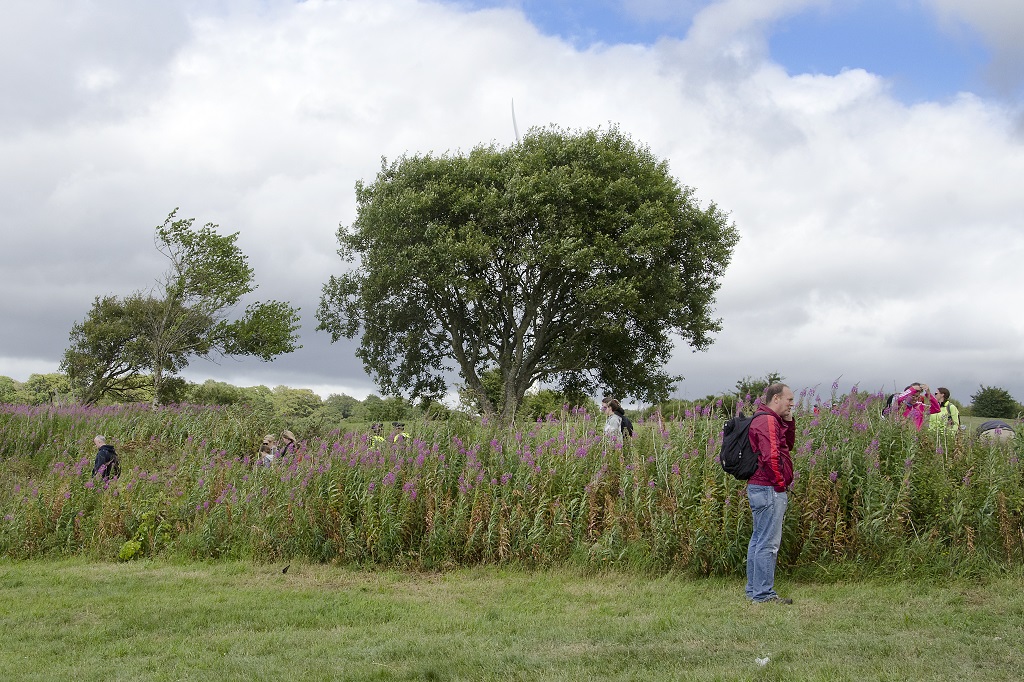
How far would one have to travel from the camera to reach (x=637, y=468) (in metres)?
9.45

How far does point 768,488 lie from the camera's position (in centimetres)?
752

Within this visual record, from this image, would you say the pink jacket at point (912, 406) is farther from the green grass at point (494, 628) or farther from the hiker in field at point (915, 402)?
the green grass at point (494, 628)

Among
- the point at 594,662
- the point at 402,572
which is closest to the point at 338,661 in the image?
the point at 594,662

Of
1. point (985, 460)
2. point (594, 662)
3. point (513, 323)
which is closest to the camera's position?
point (594, 662)

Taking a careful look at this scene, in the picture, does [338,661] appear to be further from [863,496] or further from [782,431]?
[863,496]

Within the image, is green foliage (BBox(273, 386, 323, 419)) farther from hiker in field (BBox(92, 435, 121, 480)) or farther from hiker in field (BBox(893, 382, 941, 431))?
hiker in field (BBox(893, 382, 941, 431))

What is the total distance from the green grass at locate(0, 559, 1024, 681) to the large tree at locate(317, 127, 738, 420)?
18.4 meters

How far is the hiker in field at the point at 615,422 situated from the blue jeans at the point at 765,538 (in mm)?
3193

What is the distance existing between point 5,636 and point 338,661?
3471mm

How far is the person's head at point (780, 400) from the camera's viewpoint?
7.64 m

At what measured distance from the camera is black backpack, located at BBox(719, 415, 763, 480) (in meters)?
7.54

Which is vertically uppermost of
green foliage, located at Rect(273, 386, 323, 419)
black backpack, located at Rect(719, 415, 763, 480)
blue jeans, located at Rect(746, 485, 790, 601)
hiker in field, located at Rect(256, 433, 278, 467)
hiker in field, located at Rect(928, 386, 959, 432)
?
green foliage, located at Rect(273, 386, 323, 419)

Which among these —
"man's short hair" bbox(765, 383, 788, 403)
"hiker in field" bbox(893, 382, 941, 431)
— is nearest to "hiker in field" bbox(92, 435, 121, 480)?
"man's short hair" bbox(765, 383, 788, 403)

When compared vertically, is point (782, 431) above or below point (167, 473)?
above
